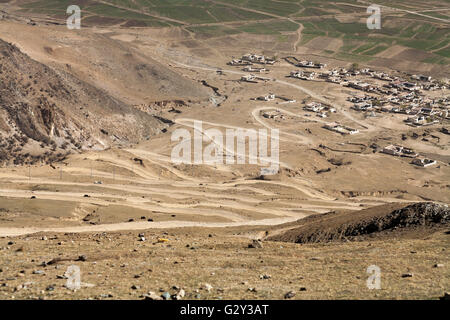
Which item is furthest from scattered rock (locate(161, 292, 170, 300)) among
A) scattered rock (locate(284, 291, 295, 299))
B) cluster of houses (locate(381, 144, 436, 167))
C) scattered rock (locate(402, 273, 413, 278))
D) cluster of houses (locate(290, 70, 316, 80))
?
cluster of houses (locate(290, 70, 316, 80))

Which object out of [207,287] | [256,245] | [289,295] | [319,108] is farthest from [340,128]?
[289,295]

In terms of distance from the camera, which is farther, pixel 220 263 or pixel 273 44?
pixel 273 44

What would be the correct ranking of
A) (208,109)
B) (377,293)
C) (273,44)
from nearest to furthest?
1. (377,293)
2. (208,109)
3. (273,44)

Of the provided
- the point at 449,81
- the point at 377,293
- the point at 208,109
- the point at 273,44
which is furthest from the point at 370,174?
the point at 273,44

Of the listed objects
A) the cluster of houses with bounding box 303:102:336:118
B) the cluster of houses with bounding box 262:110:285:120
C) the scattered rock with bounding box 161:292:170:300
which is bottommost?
the cluster of houses with bounding box 303:102:336:118

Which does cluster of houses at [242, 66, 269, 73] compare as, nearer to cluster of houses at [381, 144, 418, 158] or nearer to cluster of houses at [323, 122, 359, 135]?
cluster of houses at [323, 122, 359, 135]

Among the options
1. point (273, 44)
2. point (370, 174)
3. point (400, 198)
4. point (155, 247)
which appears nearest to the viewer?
point (155, 247)
